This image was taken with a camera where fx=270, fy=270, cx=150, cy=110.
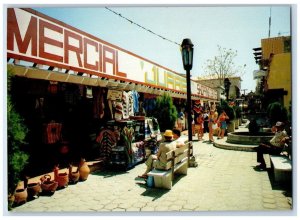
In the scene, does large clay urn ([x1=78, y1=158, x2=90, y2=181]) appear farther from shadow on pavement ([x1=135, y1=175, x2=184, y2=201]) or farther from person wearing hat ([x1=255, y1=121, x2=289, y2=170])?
person wearing hat ([x1=255, y1=121, x2=289, y2=170])

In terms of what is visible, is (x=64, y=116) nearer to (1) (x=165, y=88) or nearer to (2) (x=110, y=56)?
(2) (x=110, y=56)

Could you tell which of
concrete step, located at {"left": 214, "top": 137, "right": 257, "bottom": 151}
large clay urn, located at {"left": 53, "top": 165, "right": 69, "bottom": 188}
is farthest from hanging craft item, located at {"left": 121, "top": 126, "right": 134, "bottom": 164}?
concrete step, located at {"left": 214, "top": 137, "right": 257, "bottom": 151}

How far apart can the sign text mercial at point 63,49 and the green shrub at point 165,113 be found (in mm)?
1464

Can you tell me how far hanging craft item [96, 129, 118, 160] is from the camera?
8445mm

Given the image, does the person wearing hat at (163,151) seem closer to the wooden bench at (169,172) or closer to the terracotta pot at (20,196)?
the wooden bench at (169,172)

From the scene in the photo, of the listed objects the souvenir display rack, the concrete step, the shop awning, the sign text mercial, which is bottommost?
the concrete step

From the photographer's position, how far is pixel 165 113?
12172mm

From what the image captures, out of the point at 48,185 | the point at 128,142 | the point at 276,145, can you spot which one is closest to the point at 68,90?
the point at 128,142

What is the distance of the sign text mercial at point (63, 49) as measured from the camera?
20.3 feet

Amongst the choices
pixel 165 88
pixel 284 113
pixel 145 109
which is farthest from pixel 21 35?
pixel 284 113

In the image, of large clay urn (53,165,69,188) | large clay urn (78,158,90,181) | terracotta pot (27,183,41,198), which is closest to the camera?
terracotta pot (27,183,41,198)

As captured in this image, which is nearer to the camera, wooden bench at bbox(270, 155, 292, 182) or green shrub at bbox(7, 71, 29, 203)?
green shrub at bbox(7, 71, 29, 203)

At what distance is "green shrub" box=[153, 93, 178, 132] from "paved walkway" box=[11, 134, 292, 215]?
4626 mm

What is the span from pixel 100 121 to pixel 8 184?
19.8ft
